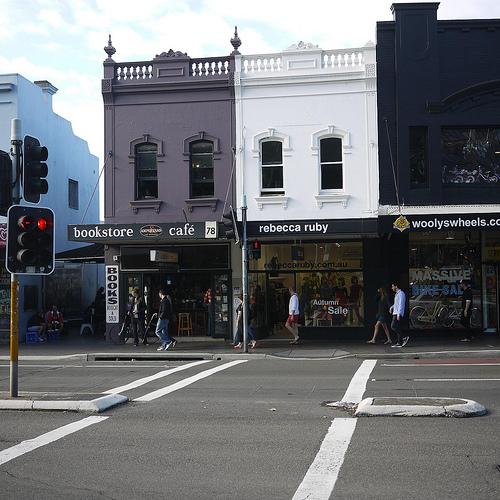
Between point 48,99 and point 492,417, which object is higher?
point 48,99

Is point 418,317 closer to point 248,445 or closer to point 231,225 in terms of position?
point 231,225

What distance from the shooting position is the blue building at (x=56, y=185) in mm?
24938

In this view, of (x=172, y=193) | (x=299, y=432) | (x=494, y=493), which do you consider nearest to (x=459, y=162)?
(x=172, y=193)

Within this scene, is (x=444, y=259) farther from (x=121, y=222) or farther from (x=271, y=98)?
(x=121, y=222)

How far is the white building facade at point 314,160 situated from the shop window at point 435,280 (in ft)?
5.11

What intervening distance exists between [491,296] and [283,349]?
728cm

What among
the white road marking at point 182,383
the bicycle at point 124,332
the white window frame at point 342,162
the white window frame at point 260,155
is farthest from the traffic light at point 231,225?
the bicycle at point 124,332

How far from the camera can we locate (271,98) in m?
22.3

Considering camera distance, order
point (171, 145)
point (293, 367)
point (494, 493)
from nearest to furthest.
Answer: point (494, 493) → point (293, 367) → point (171, 145)

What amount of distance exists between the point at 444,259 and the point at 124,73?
12030 mm

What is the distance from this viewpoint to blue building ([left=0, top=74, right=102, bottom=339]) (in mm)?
24938

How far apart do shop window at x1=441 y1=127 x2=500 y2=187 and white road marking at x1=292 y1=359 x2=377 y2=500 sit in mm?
12571

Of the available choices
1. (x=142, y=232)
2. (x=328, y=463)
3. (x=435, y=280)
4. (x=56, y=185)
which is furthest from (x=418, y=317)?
(x=328, y=463)

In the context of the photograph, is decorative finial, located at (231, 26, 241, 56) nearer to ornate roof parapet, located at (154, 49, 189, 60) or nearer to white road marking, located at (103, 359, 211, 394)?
ornate roof parapet, located at (154, 49, 189, 60)
